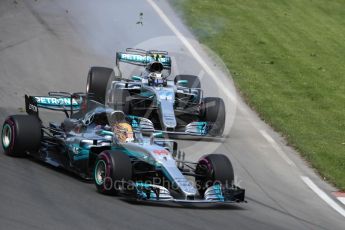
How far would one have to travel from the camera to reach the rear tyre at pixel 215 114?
60.4 ft

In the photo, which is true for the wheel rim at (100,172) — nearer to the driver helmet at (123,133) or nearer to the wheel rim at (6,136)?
the driver helmet at (123,133)

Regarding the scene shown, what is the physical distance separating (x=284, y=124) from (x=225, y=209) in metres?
7.40

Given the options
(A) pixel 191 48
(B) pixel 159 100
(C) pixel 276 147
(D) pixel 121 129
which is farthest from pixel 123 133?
(A) pixel 191 48

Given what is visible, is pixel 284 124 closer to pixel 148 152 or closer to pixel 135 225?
pixel 148 152

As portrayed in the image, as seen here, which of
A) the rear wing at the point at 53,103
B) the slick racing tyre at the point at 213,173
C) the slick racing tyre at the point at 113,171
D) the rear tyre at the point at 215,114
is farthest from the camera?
the rear tyre at the point at 215,114

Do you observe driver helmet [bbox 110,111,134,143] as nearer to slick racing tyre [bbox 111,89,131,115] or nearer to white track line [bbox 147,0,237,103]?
slick racing tyre [bbox 111,89,131,115]

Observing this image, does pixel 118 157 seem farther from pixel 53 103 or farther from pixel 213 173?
pixel 53 103

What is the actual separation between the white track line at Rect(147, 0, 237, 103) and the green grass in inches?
18.7

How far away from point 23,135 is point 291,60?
44.9 feet

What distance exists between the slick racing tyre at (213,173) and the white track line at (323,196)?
2.44 meters

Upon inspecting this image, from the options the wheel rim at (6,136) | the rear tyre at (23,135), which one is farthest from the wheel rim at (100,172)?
the wheel rim at (6,136)

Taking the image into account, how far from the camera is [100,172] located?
42.3 ft

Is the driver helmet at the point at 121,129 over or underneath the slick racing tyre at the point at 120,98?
underneath

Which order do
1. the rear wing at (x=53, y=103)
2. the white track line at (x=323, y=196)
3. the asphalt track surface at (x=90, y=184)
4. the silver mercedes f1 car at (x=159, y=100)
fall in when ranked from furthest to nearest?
1. the silver mercedes f1 car at (x=159, y=100)
2. the rear wing at (x=53, y=103)
3. the white track line at (x=323, y=196)
4. the asphalt track surface at (x=90, y=184)
